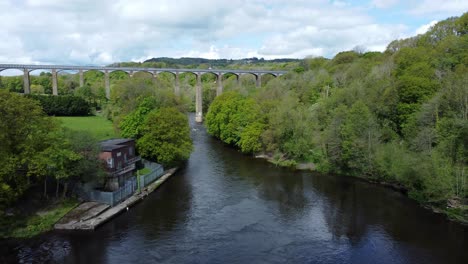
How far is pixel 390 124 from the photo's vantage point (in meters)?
40.6

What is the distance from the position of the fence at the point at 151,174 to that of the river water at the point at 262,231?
1508mm

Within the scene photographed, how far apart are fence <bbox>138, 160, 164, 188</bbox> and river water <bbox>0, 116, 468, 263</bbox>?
1508 mm

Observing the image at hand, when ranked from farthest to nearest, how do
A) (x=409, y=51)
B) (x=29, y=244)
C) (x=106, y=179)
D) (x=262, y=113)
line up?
(x=262, y=113) → (x=409, y=51) → (x=106, y=179) → (x=29, y=244)

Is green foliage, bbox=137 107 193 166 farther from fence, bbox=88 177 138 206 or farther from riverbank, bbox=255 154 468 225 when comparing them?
riverbank, bbox=255 154 468 225

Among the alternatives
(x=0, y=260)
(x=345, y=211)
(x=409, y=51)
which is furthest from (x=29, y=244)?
(x=409, y=51)

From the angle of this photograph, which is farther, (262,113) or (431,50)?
(262,113)

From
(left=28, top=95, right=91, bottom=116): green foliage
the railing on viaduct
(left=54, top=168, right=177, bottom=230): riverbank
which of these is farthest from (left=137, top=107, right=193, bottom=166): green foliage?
the railing on viaduct

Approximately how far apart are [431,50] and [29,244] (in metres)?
47.7

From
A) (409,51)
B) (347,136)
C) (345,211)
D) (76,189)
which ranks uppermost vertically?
(409,51)

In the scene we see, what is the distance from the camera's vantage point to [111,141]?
36.6 meters

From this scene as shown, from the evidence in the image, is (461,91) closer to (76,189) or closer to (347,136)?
(347,136)

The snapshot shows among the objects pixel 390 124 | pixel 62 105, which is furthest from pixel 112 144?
pixel 62 105

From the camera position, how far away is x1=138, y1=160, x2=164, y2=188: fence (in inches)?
1324

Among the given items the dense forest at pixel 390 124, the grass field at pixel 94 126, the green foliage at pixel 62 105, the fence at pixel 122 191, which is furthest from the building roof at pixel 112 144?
the green foliage at pixel 62 105
